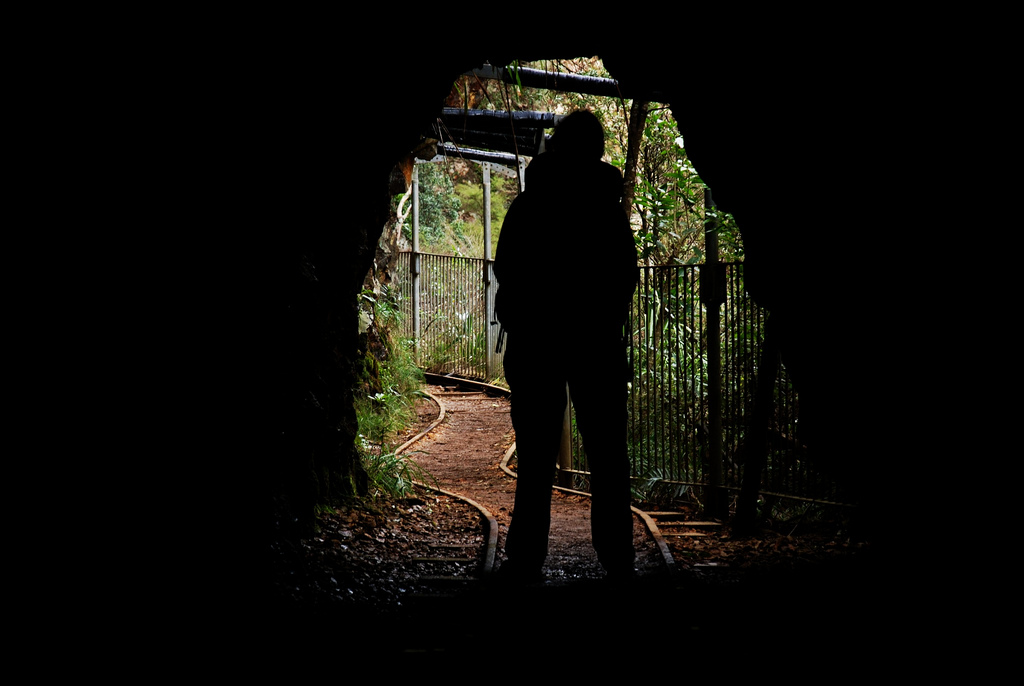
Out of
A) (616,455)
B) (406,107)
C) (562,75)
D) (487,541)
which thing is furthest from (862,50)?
(562,75)

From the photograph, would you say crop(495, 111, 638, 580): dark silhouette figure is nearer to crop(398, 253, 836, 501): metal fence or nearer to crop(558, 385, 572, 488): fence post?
crop(398, 253, 836, 501): metal fence

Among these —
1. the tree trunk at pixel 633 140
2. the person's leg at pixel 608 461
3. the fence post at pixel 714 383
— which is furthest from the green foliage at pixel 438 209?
the person's leg at pixel 608 461

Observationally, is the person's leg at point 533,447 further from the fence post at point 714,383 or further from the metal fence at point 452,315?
the metal fence at point 452,315

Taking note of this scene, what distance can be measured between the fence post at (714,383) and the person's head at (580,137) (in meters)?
2.37

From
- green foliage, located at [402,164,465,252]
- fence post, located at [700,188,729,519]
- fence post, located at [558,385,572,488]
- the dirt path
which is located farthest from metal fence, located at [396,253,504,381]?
green foliage, located at [402,164,465,252]

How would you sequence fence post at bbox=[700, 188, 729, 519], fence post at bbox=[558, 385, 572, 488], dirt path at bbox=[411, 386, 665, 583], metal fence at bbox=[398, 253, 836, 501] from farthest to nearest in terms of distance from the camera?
fence post at bbox=[558, 385, 572, 488], fence post at bbox=[700, 188, 729, 519], metal fence at bbox=[398, 253, 836, 501], dirt path at bbox=[411, 386, 665, 583]

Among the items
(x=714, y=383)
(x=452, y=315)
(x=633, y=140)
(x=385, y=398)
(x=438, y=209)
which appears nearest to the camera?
(x=714, y=383)

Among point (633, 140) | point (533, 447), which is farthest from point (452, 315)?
point (533, 447)

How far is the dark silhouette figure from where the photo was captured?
370 centimetres

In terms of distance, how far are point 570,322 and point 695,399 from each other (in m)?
2.93

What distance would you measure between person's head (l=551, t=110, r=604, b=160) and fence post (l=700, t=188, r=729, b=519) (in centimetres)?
237

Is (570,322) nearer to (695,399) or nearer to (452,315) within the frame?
(695,399)

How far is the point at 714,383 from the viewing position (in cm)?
583

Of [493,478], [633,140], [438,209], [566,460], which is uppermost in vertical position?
[438,209]
